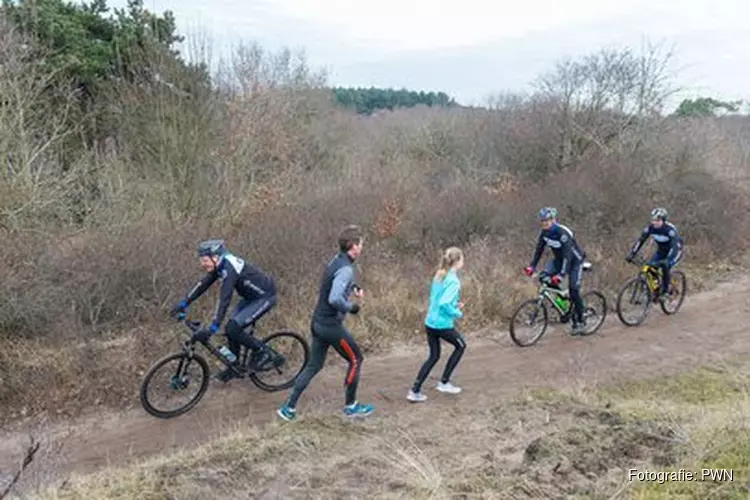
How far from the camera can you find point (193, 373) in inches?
299

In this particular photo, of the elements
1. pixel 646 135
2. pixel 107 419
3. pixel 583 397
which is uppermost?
pixel 646 135

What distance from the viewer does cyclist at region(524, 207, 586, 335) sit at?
9734 millimetres

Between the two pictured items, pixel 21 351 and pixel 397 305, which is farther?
pixel 397 305

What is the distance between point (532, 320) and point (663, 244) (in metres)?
3.12

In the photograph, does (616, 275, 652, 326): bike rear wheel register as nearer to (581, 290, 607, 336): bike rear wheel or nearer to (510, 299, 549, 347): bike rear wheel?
(581, 290, 607, 336): bike rear wheel

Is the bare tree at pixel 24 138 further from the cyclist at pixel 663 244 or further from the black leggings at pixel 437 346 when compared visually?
the cyclist at pixel 663 244

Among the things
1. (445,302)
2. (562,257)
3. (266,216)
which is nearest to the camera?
(445,302)

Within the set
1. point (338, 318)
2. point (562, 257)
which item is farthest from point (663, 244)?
point (338, 318)

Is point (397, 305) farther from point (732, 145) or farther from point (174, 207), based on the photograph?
point (732, 145)

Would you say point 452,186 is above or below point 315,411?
above

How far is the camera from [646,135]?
20844 millimetres

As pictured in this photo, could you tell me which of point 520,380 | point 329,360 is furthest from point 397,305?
point 520,380

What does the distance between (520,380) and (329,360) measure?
107 inches

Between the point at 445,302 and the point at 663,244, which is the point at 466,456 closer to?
the point at 445,302
